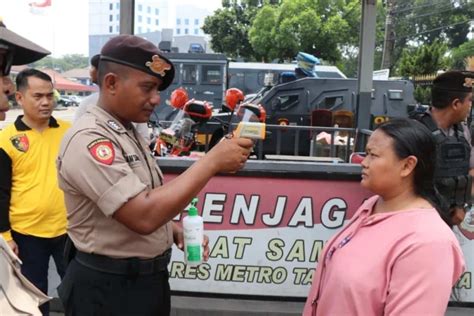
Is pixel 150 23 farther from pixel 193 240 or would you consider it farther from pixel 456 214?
pixel 193 240

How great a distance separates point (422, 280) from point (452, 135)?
1.98 metres

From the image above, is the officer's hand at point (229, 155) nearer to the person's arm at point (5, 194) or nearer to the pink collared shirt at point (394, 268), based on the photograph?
the pink collared shirt at point (394, 268)

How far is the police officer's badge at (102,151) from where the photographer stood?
5.16 feet

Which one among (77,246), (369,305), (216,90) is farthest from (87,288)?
(216,90)

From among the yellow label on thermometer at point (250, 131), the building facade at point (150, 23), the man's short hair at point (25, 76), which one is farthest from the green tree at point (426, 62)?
the yellow label on thermometer at point (250, 131)

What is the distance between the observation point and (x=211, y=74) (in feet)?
44.1

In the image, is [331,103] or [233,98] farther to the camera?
[331,103]

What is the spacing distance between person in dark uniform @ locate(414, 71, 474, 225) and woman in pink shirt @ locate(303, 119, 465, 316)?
4.46 ft

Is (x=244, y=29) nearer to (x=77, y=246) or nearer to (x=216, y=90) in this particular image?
(x=216, y=90)

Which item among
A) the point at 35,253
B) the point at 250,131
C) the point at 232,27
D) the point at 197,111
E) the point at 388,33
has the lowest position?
the point at 35,253

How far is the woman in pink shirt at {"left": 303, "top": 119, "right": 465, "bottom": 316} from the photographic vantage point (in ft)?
4.91

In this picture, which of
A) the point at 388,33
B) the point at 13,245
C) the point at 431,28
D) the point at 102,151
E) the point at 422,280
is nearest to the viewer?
the point at 422,280

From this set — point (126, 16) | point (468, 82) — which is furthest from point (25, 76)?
point (468, 82)

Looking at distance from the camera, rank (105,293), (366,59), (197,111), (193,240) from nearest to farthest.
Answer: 1. (105,293)
2. (193,240)
3. (366,59)
4. (197,111)
